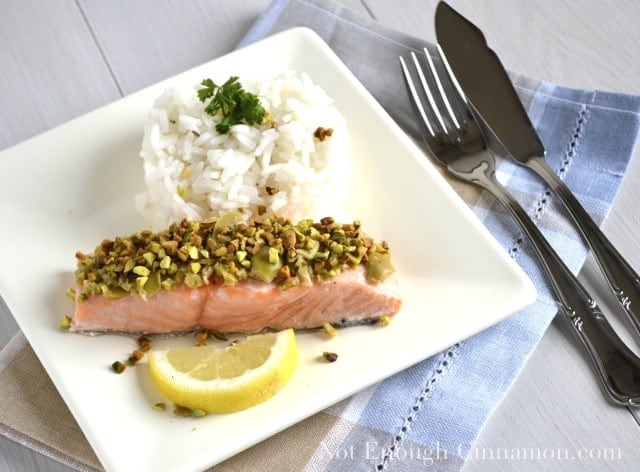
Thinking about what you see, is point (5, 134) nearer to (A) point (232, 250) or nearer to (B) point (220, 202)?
(B) point (220, 202)

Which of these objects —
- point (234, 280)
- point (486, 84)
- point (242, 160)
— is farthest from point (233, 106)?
point (486, 84)

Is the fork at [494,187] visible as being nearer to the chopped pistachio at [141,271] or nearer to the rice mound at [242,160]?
the rice mound at [242,160]

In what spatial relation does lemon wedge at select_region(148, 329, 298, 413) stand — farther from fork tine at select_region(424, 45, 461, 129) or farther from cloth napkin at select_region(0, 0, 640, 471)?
fork tine at select_region(424, 45, 461, 129)

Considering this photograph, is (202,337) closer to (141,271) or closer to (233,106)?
(141,271)

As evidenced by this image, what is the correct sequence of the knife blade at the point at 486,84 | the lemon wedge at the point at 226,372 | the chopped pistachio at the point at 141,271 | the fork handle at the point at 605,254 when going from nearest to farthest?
the lemon wedge at the point at 226,372 < the chopped pistachio at the point at 141,271 < the fork handle at the point at 605,254 < the knife blade at the point at 486,84

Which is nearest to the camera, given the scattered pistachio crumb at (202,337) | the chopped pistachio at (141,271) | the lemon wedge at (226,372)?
the lemon wedge at (226,372)

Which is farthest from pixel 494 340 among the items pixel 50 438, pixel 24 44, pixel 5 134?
pixel 24 44

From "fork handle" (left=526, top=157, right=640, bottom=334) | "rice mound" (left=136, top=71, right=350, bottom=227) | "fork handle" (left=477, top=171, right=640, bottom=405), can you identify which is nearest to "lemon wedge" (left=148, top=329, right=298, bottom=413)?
"rice mound" (left=136, top=71, right=350, bottom=227)

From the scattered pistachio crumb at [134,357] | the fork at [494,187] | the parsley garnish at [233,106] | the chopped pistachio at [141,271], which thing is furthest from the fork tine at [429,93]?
the scattered pistachio crumb at [134,357]
